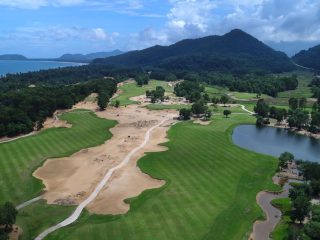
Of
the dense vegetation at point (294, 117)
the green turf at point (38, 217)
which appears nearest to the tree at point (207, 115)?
the dense vegetation at point (294, 117)

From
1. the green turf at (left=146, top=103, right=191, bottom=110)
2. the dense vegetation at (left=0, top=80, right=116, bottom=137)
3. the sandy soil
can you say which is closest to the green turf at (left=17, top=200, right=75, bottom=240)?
the sandy soil

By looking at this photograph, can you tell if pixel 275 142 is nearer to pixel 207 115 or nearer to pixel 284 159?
pixel 284 159

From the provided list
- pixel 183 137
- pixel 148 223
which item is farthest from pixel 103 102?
pixel 148 223

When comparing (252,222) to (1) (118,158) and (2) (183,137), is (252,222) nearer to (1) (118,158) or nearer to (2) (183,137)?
(1) (118,158)

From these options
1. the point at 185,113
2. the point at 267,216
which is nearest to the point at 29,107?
the point at 185,113

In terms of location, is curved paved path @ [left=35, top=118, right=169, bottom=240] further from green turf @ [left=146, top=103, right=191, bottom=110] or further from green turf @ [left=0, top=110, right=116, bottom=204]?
green turf @ [left=146, top=103, right=191, bottom=110]

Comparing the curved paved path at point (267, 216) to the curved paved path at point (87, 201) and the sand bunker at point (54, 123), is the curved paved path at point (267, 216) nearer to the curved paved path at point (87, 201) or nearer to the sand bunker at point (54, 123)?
the curved paved path at point (87, 201)
